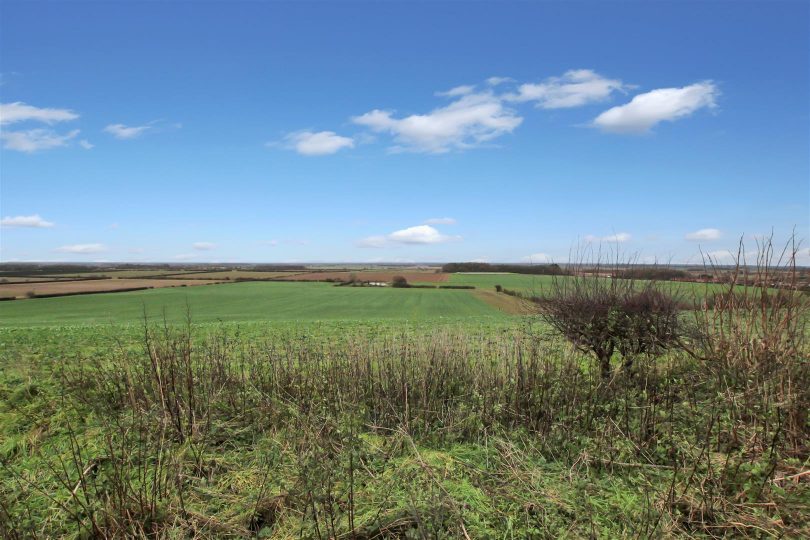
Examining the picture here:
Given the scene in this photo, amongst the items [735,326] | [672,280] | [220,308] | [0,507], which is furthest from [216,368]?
[220,308]

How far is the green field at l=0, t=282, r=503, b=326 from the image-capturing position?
30.9 metres

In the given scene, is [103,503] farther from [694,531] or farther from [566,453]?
[694,531]

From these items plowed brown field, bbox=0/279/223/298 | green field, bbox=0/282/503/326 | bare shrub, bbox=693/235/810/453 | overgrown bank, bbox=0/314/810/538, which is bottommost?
green field, bbox=0/282/503/326

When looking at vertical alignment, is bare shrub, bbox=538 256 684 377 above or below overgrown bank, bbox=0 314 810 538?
above

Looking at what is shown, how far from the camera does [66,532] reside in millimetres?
3584

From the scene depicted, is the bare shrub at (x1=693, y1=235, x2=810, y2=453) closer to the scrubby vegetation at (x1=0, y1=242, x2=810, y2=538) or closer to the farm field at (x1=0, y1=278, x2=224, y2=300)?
the scrubby vegetation at (x1=0, y1=242, x2=810, y2=538)

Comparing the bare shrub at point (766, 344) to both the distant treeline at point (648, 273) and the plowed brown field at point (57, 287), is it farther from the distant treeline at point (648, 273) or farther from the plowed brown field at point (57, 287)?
the plowed brown field at point (57, 287)

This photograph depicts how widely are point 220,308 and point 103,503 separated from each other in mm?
36856

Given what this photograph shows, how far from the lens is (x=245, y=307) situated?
38.9 metres

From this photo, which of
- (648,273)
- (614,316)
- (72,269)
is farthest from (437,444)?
(72,269)

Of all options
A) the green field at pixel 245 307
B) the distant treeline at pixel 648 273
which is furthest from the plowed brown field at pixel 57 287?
the distant treeline at pixel 648 273

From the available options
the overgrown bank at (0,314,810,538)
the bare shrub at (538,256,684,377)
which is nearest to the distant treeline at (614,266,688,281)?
the bare shrub at (538,256,684,377)

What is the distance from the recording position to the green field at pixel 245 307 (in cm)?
3095

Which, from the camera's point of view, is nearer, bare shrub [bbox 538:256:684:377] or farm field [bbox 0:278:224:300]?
bare shrub [bbox 538:256:684:377]
